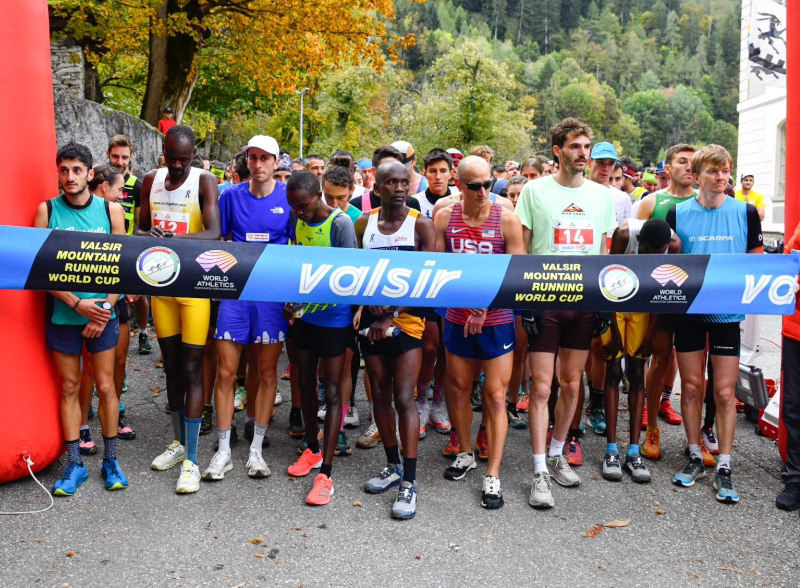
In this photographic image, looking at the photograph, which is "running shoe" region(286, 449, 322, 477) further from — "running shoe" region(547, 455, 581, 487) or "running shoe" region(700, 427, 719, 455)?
"running shoe" region(700, 427, 719, 455)

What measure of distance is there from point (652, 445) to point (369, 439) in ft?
7.21

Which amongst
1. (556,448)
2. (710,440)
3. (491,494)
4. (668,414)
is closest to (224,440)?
(491,494)

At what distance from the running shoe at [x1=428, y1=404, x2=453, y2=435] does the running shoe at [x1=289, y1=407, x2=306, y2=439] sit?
113 cm

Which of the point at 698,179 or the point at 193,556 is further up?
the point at 698,179

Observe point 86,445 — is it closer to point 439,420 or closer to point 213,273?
point 213,273

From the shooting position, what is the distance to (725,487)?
4.91 metres

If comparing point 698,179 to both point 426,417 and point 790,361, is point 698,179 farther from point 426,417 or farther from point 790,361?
point 426,417

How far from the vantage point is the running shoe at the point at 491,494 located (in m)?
4.73

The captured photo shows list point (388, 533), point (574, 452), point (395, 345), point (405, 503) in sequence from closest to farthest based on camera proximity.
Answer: point (388, 533), point (405, 503), point (395, 345), point (574, 452)

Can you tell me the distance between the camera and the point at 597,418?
6438 mm

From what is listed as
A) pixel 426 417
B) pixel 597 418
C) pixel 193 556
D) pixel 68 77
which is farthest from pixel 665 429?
pixel 68 77

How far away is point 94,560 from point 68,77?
19.9 meters

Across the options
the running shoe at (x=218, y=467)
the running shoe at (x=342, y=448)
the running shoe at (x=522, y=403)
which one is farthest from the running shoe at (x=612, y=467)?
the running shoe at (x=218, y=467)

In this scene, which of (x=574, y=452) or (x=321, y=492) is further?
(x=574, y=452)
